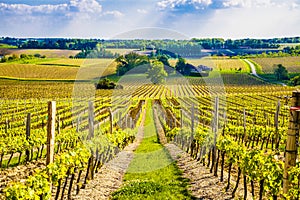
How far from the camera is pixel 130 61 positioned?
39469mm

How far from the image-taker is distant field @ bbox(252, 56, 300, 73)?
278ft

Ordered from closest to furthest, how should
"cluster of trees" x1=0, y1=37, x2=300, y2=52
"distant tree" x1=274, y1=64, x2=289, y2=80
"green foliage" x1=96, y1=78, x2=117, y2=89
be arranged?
"green foliage" x1=96, y1=78, x2=117, y2=89 < "distant tree" x1=274, y1=64, x2=289, y2=80 < "cluster of trees" x1=0, y1=37, x2=300, y2=52

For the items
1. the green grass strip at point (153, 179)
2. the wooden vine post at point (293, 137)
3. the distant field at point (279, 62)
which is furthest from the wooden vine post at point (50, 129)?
the distant field at point (279, 62)

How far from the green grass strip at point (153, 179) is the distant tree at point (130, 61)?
61.5ft

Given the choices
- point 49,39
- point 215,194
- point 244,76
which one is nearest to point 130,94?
point 244,76

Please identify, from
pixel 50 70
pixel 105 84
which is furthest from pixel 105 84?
pixel 50 70

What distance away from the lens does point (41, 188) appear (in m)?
6.68

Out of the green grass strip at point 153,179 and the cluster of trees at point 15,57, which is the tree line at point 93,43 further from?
the green grass strip at point 153,179

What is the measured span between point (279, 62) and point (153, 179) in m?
90.3

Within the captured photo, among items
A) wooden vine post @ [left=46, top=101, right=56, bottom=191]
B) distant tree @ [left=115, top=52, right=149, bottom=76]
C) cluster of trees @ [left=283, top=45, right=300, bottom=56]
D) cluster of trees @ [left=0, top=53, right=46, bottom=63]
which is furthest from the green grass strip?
cluster of trees @ [left=283, top=45, right=300, bottom=56]

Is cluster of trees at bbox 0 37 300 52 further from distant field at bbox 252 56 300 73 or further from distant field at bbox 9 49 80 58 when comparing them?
distant field at bbox 252 56 300 73

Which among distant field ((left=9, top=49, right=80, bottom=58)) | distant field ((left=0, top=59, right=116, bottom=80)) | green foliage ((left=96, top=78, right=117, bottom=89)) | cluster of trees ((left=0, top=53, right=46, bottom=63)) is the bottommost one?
green foliage ((left=96, top=78, right=117, bottom=89))

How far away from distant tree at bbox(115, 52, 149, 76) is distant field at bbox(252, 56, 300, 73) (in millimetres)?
49326

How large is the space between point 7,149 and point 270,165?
9.77 m
